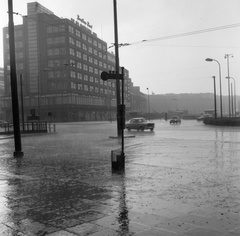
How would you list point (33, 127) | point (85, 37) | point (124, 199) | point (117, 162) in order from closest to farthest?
point (124, 199), point (117, 162), point (33, 127), point (85, 37)

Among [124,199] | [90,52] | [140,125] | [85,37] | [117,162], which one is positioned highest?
[85,37]

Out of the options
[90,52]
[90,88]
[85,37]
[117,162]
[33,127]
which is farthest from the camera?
[90,88]

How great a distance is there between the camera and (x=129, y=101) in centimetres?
16350

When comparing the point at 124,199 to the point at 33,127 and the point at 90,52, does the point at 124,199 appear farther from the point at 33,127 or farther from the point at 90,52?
the point at 90,52

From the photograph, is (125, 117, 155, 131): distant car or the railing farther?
(125, 117, 155, 131): distant car

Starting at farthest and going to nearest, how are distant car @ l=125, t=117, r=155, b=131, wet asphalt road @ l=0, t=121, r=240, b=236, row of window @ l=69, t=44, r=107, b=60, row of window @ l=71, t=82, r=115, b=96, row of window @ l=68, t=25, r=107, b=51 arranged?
row of window @ l=71, t=82, r=115, b=96
row of window @ l=69, t=44, r=107, b=60
row of window @ l=68, t=25, r=107, b=51
distant car @ l=125, t=117, r=155, b=131
wet asphalt road @ l=0, t=121, r=240, b=236

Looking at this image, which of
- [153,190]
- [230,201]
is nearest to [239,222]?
[230,201]

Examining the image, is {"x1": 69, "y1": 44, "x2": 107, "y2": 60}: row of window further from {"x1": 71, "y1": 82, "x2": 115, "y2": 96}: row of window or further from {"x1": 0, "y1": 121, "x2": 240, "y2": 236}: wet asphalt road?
{"x1": 0, "y1": 121, "x2": 240, "y2": 236}: wet asphalt road

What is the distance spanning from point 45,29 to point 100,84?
34.1 m

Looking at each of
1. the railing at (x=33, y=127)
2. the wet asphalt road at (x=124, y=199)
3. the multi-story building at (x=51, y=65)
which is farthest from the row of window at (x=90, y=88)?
the wet asphalt road at (x=124, y=199)

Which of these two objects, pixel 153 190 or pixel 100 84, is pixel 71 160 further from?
pixel 100 84

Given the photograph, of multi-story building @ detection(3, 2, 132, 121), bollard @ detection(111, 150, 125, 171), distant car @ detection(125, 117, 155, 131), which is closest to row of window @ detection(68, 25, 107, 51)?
multi-story building @ detection(3, 2, 132, 121)

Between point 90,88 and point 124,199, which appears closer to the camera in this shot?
point 124,199

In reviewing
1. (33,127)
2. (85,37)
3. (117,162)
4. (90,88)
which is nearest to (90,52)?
(85,37)
